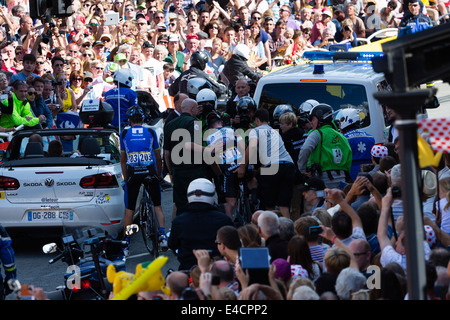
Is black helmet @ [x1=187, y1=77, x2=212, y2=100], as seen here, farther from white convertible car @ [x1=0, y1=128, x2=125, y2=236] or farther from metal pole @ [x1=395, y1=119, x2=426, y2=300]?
metal pole @ [x1=395, y1=119, x2=426, y2=300]

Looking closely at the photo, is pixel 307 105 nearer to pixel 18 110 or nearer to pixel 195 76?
pixel 195 76

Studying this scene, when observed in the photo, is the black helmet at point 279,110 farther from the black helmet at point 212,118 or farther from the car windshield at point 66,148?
the car windshield at point 66,148

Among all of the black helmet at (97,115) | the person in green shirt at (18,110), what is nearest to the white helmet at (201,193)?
the black helmet at (97,115)

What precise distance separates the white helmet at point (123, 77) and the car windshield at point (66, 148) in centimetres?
191

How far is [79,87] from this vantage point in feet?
54.9

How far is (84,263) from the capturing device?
7.96 metres

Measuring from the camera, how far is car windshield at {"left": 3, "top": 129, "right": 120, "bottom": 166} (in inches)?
442

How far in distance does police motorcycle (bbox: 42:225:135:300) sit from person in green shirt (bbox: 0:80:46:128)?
252 inches

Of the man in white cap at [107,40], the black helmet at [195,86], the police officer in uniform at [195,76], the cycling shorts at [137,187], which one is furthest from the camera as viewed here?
the man in white cap at [107,40]

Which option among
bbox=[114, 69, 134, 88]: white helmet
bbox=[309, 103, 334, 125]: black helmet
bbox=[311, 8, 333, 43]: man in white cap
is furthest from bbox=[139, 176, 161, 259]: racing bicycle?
bbox=[311, 8, 333, 43]: man in white cap

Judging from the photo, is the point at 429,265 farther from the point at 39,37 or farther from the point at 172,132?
the point at 39,37

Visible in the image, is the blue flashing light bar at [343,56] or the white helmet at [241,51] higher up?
the white helmet at [241,51]

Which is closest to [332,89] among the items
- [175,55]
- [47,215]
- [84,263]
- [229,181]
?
[229,181]

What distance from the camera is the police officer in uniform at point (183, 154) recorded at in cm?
1105
